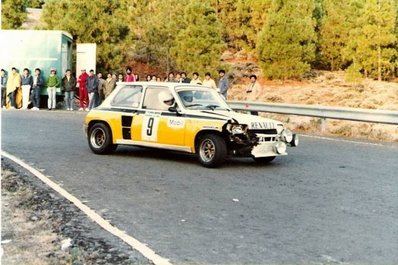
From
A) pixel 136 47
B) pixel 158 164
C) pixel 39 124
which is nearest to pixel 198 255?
pixel 158 164

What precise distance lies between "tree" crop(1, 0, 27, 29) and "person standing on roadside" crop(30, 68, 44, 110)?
2643 centimetres

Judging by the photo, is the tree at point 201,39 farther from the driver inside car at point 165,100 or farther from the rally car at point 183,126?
the driver inside car at point 165,100

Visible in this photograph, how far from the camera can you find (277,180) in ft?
32.2

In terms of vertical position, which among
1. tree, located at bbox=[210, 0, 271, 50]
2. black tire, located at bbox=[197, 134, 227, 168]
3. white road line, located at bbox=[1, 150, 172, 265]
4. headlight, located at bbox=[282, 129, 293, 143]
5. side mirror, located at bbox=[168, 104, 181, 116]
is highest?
tree, located at bbox=[210, 0, 271, 50]

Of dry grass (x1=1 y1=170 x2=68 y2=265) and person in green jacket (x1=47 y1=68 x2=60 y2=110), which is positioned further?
person in green jacket (x1=47 y1=68 x2=60 y2=110)

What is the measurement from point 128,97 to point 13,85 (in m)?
15.2

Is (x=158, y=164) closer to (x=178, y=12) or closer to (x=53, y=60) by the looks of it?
(x=53, y=60)

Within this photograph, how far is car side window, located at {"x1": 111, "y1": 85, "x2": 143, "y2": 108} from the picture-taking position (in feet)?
40.2

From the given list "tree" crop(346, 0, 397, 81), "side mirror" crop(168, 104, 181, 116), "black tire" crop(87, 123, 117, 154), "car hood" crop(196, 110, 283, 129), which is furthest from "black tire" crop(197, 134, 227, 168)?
"tree" crop(346, 0, 397, 81)

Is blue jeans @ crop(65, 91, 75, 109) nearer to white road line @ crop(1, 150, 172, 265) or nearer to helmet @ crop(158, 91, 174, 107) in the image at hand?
helmet @ crop(158, 91, 174, 107)

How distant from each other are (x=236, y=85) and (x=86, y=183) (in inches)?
1684

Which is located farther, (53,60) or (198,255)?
(53,60)

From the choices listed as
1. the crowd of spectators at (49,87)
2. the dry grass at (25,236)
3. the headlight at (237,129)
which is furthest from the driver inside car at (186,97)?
the crowd of spectators at (49,87)

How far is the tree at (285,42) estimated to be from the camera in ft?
157
